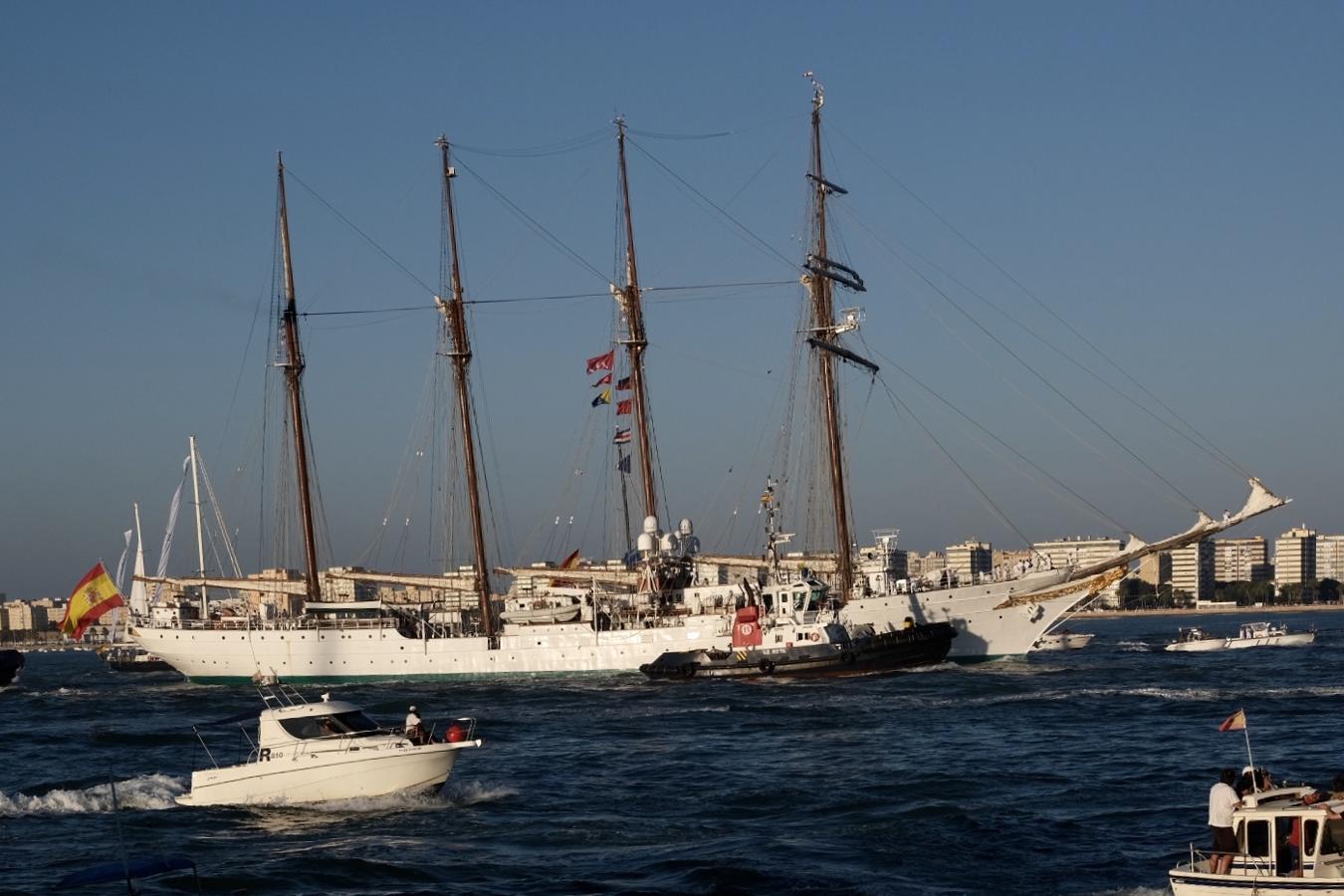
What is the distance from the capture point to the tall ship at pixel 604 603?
93.4 metres

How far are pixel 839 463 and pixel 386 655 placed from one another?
30333mm

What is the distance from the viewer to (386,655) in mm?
97000

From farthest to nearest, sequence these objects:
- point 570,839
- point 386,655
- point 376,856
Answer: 1. point 386,655
2. point 570,839
3. point 376,856

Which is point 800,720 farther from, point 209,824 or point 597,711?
point 209,824

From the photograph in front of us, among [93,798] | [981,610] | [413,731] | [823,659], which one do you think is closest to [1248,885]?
[413,731]

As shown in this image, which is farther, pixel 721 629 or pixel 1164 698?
pixel 721 629

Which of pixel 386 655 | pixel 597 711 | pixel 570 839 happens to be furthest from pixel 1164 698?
pixel 386 655

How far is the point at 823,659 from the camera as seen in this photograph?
270 ft

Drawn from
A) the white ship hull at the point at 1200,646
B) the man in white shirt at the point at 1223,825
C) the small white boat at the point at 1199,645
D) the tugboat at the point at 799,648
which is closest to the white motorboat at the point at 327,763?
the man in white shirt at the point at 1223,825

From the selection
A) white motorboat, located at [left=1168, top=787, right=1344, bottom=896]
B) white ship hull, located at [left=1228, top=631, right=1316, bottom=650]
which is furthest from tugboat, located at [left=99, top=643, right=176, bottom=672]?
white motorboat, located at [left=1168, top=787, right=1344, bottom=896]

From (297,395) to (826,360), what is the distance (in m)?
34.4

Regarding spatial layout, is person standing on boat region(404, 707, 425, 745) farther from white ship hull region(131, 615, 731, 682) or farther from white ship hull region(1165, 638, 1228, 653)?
white ship hull region(1165, 638, 1228, 653)

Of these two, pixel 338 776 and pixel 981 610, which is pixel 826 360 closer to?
pixel 981 610

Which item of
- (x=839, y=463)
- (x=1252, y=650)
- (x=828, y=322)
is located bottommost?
(x=1252, y=650)
